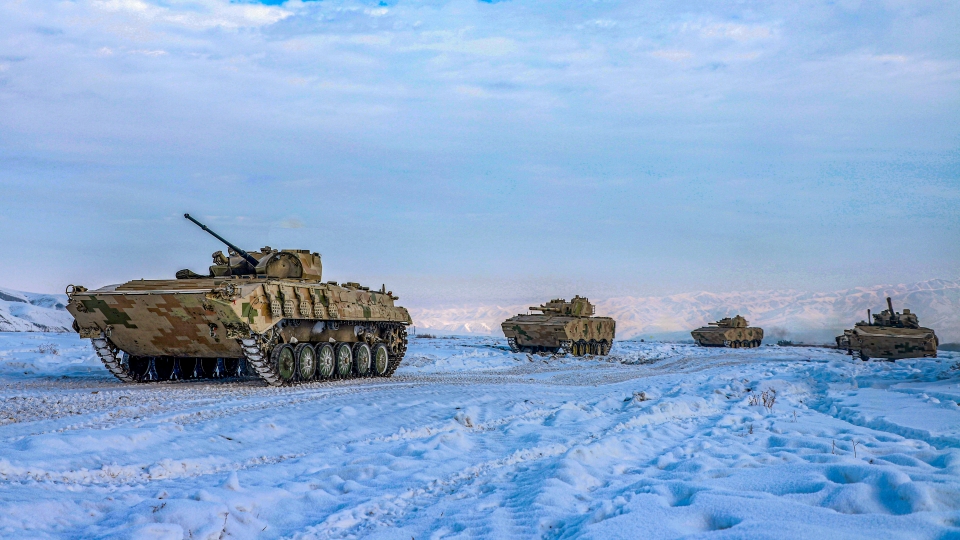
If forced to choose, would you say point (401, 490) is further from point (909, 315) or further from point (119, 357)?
point (909, 315)

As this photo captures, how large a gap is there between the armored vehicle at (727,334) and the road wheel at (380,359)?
112ft

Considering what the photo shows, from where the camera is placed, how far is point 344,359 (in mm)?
19062

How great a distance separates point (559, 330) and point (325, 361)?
59.1 ft

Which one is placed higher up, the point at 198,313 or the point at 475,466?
the point at 198,313

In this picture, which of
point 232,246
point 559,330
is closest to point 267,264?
point 232,246

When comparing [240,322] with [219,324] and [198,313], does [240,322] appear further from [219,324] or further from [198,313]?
[198,313]

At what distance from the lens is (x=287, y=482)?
6168 mm

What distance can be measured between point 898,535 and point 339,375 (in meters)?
15.9

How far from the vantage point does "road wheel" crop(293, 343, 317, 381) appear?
1712 centimetres

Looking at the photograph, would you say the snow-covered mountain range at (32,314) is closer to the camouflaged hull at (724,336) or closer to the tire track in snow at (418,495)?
the camouflaged hull at (724,336)

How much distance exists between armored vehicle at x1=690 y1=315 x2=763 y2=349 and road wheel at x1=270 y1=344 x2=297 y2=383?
3840 centimetres

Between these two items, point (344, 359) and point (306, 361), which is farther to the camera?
point (344, 359)

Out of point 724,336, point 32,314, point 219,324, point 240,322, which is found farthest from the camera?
point 32,314

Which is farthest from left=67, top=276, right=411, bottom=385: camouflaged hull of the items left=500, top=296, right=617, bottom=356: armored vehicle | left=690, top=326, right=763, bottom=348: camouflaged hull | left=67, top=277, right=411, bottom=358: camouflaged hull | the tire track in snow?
left=690, top=326, right=763, bottom=348: camouflaged hull
